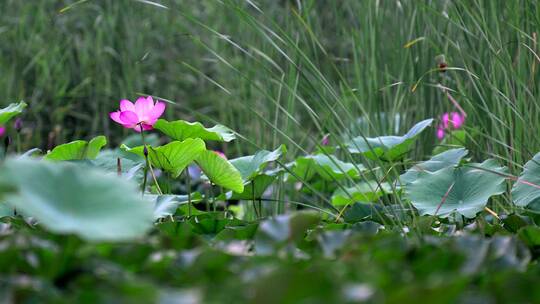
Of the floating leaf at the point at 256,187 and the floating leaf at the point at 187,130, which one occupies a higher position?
the floating leaf at the point at 187,130

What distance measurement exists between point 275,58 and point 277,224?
2.11 m

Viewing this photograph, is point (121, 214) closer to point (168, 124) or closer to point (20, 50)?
point (168, 124)

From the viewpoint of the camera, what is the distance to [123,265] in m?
0.92

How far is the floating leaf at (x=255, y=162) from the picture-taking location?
1688mm

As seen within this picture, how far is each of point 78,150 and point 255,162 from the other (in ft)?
1.27

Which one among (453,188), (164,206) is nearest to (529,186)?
(453,188)

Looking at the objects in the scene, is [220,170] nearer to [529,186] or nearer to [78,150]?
[78,150]

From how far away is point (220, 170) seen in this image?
5.27 ft

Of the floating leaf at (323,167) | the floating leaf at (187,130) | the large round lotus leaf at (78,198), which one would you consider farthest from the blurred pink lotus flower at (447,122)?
the large round lotus leaf at (78,198)

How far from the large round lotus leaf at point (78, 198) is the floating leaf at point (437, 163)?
103 cm

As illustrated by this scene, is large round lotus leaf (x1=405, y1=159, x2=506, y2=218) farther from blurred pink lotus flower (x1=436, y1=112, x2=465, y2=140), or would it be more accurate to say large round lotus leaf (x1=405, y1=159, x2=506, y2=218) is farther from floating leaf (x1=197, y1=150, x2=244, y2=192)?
blurred pink lotus flower (x1=436, y1=112, x2=465, y2=140)

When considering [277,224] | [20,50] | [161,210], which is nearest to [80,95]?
[20,50]

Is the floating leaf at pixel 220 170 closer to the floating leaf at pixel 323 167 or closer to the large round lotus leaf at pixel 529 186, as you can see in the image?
the floating leaf at pixel 323 167

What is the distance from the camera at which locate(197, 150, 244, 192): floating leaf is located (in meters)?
1.59
